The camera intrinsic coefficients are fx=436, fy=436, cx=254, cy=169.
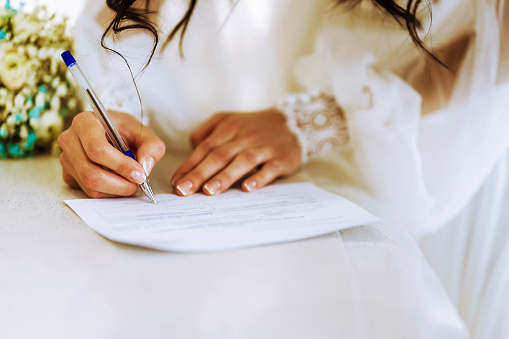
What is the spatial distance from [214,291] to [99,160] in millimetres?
257

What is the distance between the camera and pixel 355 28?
37.1 inches

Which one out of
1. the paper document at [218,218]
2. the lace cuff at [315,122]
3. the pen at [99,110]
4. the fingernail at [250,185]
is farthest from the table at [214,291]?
the lace cuff at [315,122]

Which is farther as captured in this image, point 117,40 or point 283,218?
point 117,40

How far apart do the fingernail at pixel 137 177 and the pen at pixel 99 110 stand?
0.01 meters

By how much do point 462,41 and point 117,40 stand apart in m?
0.60

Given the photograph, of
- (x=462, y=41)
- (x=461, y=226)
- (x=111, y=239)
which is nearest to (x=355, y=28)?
(x=462, y=41)

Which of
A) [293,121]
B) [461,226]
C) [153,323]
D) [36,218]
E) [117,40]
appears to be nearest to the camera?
[153,323]

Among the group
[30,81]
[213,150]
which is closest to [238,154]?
[213,150]

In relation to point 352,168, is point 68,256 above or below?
above

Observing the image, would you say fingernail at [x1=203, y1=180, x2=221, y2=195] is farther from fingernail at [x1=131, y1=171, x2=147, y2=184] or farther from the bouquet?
the bouquet

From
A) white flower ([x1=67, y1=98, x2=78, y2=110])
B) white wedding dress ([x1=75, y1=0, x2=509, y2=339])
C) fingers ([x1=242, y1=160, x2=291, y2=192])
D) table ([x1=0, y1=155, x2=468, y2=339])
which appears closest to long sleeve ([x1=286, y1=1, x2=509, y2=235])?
white wedding dress ([x1=75, y1=0, x2=509, y2=339])

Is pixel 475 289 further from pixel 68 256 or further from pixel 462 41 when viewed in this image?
pixel 68 256

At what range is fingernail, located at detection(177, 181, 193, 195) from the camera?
630mm

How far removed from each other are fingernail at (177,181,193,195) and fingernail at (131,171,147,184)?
8cm
